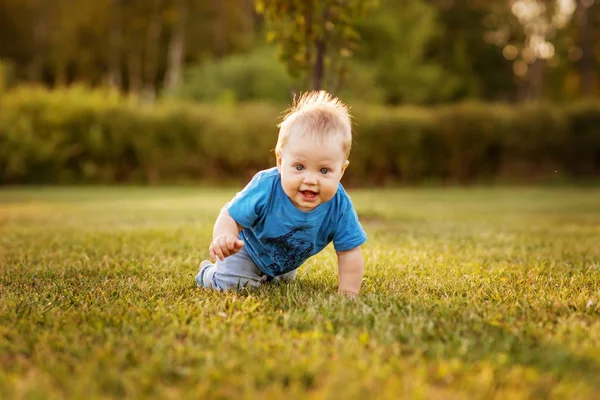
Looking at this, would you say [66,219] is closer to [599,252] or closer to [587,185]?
[599,252]

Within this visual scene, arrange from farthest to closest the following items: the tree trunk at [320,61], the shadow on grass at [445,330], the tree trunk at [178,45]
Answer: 1. the tree trunk at [178,45]
2. the tree trunk at [320,61]
3. the shadow on grass at [445,330]

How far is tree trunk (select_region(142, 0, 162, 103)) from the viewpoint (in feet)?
105

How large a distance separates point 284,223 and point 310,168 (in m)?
0.35

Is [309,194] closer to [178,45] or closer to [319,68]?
[319,68]

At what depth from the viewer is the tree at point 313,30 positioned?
6742 mm

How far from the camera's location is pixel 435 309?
256cm

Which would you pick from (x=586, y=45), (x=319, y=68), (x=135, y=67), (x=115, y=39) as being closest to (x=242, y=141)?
(x=319, y=68)

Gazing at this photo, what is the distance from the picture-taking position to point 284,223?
3004 mm

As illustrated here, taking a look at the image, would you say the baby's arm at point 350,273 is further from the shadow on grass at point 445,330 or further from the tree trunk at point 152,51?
the tree trunk at point 152,51

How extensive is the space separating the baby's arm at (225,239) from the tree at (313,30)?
4.20m

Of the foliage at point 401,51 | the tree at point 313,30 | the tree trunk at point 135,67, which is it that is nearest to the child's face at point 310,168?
the tree at point 313,30

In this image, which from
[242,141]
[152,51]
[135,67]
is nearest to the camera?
[242,141]

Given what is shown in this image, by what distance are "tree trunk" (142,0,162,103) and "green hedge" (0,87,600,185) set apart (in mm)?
15285

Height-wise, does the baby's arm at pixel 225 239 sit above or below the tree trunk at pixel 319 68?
below
